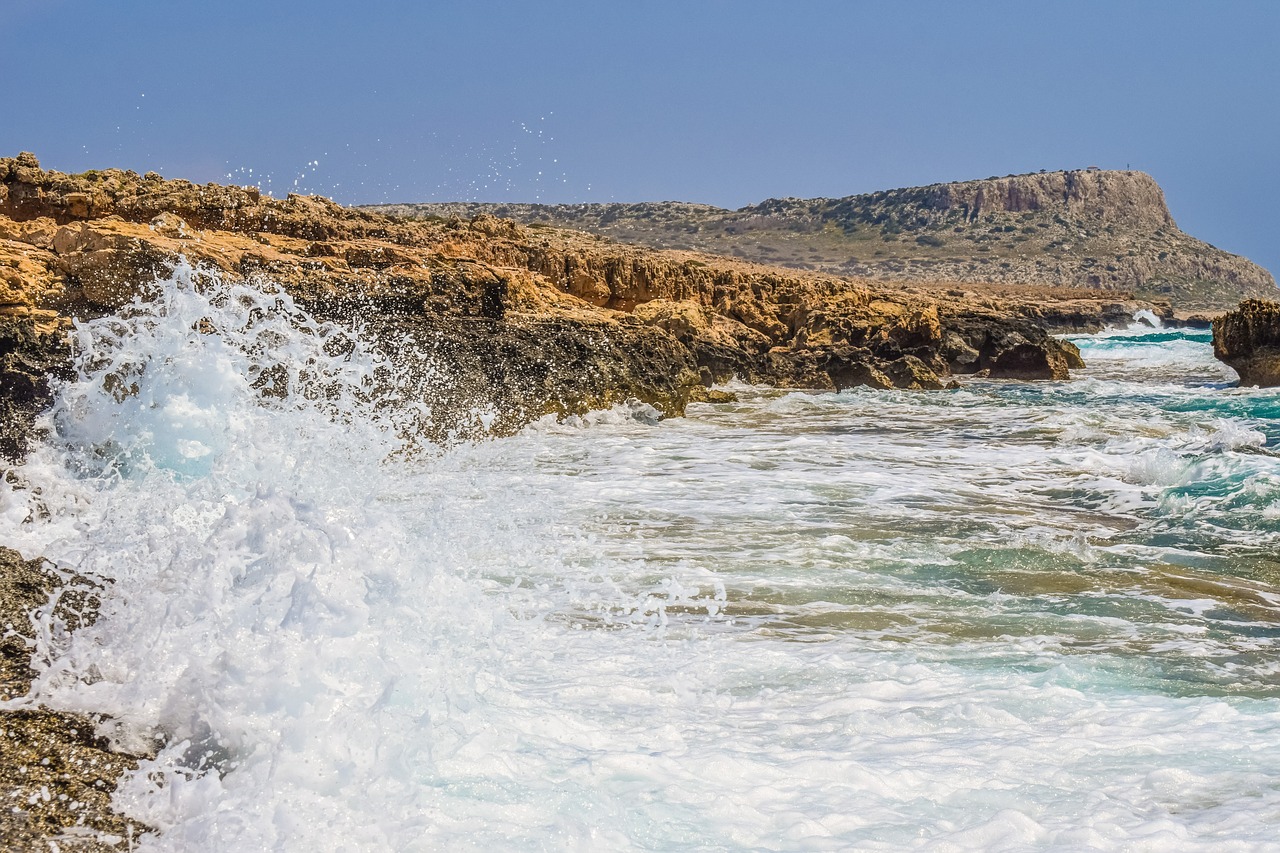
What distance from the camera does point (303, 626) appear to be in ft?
11.1

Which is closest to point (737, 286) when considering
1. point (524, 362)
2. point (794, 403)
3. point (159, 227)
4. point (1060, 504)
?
point (794, 403)

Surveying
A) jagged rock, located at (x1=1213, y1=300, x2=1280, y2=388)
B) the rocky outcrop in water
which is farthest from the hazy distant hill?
jagged rock, located at (x1=1213, y1=300, x2=1280, y2=388)

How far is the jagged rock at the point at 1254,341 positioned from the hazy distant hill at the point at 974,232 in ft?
211

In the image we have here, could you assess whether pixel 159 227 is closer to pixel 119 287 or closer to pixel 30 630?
pixel 119 287

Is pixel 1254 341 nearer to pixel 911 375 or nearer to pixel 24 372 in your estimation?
pixel 911 375

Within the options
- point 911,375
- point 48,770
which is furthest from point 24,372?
point 911,375

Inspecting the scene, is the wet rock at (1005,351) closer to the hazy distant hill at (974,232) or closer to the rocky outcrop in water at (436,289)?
the rocky outcrop in water at (436,289)

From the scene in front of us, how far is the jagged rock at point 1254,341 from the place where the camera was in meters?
21.0

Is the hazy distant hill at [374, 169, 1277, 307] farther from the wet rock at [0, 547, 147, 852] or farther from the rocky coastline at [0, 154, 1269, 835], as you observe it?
the wet rock at [0, 547, 147, 852]

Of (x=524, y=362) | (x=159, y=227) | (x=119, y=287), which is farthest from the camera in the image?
(x=524, y=362)

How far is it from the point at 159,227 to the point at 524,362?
4918mm

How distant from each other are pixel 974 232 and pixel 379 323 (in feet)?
331

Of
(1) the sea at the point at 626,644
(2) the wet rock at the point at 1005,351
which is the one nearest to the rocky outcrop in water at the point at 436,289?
(1) the sea at the point at 626,644

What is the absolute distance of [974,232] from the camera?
342 feet
